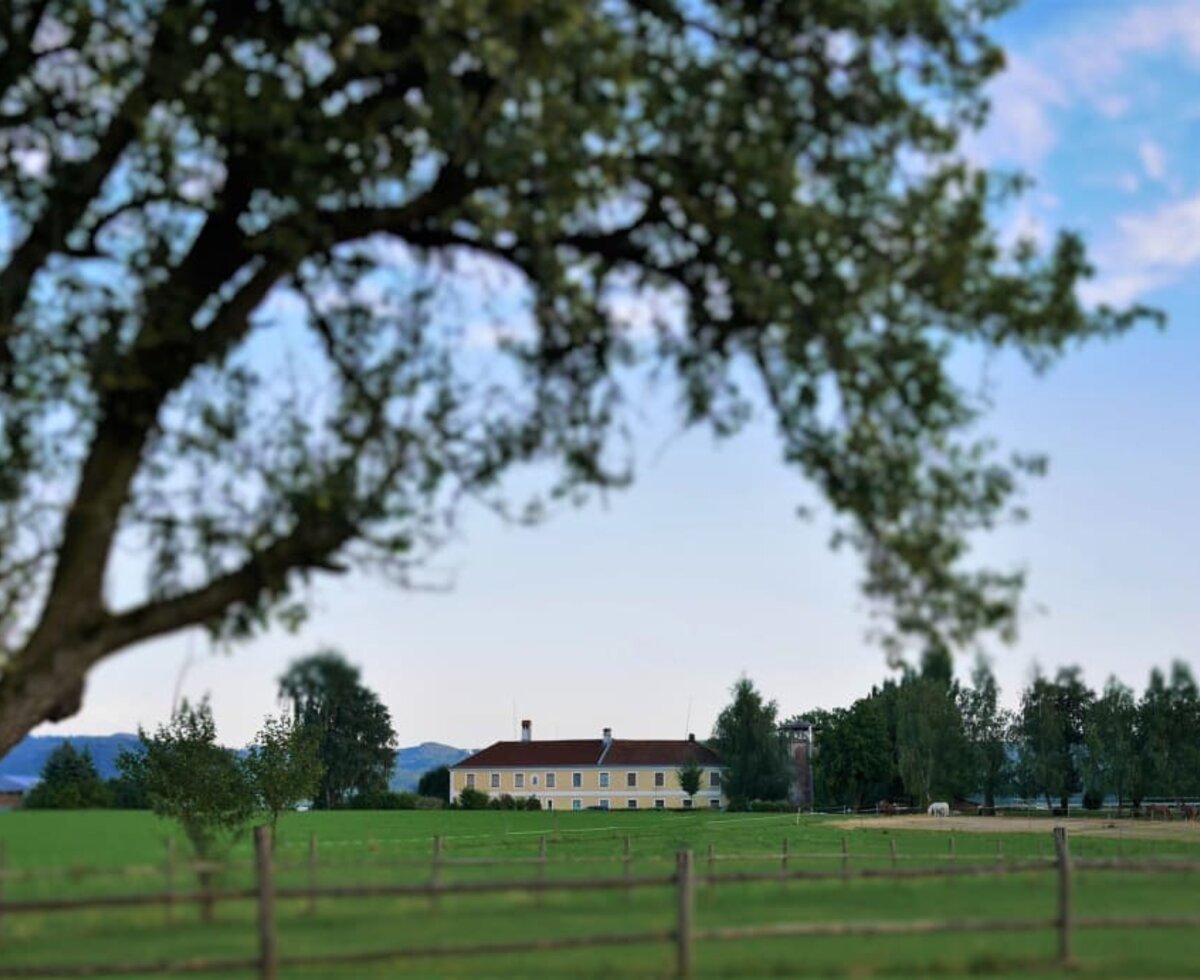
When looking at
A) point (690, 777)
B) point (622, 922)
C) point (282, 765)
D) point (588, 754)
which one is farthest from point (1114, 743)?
point (622, 922)

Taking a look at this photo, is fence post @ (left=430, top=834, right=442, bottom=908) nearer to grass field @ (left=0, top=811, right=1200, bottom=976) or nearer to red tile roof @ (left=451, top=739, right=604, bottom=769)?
grass field @ (left=0, top=811, right=1200, bottom=976)

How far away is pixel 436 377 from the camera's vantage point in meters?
16.5

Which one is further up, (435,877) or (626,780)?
(435,877)

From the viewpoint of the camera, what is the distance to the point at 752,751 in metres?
140

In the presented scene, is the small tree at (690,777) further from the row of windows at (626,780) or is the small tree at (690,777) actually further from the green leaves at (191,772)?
the green leaves at (191,772)

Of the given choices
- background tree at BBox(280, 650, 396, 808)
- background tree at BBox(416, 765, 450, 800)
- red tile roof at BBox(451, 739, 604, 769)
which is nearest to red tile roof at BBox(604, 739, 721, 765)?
red tile roof at BBox(451, 739, 604, 769)

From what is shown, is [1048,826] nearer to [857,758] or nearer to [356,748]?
[857,758]

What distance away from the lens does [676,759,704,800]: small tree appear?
150 meters

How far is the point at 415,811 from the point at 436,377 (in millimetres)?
110563

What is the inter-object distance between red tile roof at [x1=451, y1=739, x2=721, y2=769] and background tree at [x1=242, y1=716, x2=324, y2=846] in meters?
98.2

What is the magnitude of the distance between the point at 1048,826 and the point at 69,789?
58.2 m

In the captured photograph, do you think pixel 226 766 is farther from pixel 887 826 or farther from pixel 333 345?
pixel 887 826

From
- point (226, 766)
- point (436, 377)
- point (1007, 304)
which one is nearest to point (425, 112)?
point (436, 377)

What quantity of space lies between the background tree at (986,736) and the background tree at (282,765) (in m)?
81.0
